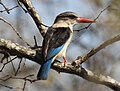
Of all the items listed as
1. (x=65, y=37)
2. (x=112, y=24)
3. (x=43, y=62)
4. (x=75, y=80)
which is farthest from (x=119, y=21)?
(x=43, y=62)

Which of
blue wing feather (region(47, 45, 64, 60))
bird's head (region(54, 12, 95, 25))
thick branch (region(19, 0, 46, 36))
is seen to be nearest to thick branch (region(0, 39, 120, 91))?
blue wing feather (region(47, 45, 64, 60))

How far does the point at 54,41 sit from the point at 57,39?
0.04 metres

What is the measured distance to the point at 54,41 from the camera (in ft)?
14.2

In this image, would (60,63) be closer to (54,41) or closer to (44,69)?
(44,69)

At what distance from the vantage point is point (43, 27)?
14.5 feet

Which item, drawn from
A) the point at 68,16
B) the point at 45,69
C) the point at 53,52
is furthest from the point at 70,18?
the point at 45,69

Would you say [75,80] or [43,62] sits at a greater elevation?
[75,80]

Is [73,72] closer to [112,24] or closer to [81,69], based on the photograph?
[81,69]

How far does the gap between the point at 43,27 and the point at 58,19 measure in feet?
2.08

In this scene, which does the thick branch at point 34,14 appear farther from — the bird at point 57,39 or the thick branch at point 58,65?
the thick branch at point 58,65

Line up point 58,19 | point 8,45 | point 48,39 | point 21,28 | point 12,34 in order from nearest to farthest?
1. point 8,45
2. point 48,39
3. point 58,19
4. point 21,28
5. point 12,34

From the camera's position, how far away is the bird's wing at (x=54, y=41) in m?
4.12

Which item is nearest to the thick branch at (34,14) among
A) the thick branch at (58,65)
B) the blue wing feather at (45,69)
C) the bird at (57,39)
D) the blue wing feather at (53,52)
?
the bird at (57,39)

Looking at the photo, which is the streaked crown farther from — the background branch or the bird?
the background branch
